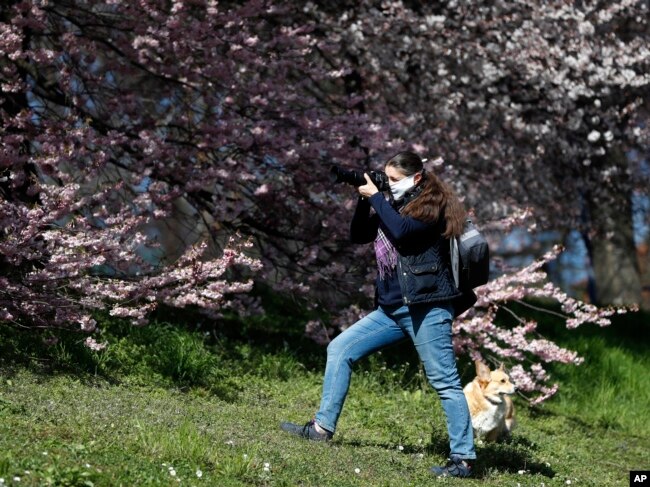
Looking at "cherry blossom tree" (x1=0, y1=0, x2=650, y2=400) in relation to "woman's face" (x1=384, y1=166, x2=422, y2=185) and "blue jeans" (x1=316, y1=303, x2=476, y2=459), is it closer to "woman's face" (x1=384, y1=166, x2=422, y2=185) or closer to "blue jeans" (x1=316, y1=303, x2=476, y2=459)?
"blue jeans" (x1=316, y1=303, x2=476, y2=459)

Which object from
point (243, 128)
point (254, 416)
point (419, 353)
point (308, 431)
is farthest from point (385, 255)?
point (243, 128)

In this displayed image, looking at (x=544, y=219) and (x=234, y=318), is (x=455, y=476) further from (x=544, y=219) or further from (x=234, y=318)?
(x=544, y=219)

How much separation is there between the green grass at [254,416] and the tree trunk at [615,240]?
429cm

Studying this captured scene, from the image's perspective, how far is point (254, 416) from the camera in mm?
7410

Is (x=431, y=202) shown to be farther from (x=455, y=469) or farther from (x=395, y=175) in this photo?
(x=455, y=469)

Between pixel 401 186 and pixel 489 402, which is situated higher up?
pixel 401 186

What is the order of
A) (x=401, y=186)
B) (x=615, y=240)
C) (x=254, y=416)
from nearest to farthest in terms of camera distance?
(x=401, y=186) < (x=254, y=416) < (x=615, y=240)

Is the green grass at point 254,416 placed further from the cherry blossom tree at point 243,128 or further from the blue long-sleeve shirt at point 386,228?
the blue long-sleeve shirt at point 386,228

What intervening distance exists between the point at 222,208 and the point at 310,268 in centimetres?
108

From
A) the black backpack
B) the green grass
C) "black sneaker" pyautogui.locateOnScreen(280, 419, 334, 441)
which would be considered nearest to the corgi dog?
the green grass

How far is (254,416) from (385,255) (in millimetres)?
1828

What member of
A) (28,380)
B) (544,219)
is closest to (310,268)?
(28,380)

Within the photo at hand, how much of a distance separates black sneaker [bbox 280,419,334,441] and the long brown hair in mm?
1547

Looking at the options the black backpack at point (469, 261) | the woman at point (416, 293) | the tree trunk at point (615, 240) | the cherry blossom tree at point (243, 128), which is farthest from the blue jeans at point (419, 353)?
the tree trunk at point (615, 240)
